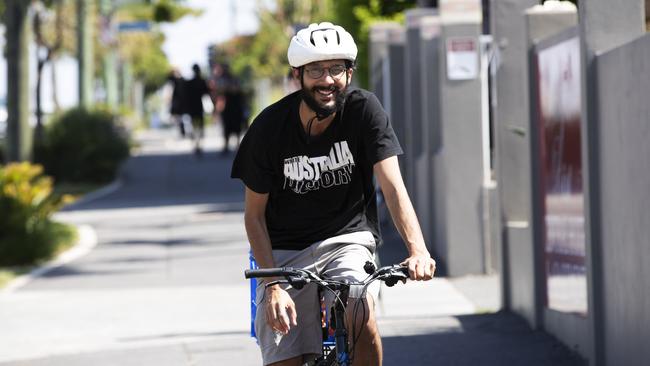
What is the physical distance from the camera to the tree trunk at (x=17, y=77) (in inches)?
862

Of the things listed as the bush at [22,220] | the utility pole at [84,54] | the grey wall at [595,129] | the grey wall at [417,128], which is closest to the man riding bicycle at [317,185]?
the grey wall at [595,129]

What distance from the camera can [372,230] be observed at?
5973mm

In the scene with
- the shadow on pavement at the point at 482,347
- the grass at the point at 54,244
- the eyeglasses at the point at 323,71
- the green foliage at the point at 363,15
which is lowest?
the shadow on pavement at the point at 482,347

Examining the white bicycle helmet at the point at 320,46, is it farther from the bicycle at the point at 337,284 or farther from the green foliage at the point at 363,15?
the green foliage at the point at 363,15

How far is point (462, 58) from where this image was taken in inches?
531

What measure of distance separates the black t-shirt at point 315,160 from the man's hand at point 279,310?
48 centimetres

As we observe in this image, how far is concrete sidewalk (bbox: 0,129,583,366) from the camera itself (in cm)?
960

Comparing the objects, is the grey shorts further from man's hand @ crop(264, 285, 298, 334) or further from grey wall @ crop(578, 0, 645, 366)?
grey wall @ crop(578, 0, 645, 366)

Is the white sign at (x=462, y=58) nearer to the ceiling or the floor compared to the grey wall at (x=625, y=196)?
nearer to the ceiling

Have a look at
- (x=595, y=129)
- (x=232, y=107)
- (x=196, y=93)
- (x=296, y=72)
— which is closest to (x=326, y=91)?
(x=296, y=72)

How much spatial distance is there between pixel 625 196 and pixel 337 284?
2.49m

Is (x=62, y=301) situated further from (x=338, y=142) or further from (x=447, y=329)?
(x=338, y=142)

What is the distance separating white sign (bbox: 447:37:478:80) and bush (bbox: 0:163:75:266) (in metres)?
5.38

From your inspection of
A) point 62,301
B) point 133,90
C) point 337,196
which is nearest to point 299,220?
point 337,196
